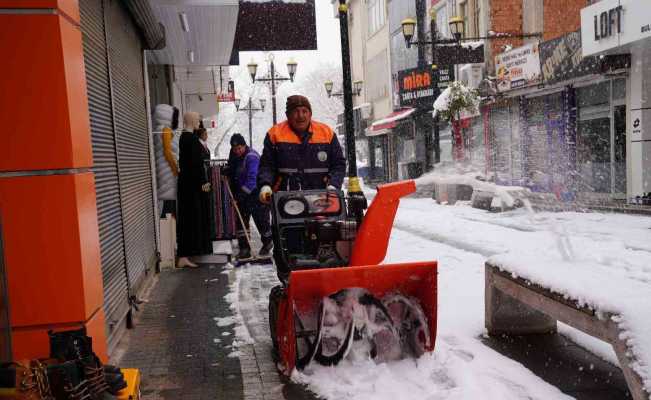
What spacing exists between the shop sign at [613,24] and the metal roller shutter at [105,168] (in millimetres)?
12281

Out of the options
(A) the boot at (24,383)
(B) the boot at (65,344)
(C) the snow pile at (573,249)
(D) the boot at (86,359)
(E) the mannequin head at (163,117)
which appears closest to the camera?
(A) the boot at (24,383)

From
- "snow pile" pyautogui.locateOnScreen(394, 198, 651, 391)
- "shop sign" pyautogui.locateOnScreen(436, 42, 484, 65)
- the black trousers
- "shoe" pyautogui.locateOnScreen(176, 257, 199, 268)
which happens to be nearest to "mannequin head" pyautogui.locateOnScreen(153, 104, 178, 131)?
the black trousers

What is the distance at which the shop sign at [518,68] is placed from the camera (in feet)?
61.4

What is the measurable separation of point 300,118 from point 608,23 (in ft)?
40.3

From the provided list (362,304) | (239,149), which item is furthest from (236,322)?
(239,149)

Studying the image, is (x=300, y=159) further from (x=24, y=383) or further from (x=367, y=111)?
(x=367, y=111)

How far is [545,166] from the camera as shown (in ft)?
69.4

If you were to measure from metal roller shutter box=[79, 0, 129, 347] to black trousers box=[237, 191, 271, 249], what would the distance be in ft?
12.8

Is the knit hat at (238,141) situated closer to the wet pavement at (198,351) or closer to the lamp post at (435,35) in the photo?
the wet pavement at (198,351)

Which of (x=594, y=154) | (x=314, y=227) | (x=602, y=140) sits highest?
(x=602, y=140)

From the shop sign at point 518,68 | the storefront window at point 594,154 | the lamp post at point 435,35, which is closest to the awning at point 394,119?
the lamp post at point 435,35

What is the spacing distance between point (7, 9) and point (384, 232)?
2.57 meters

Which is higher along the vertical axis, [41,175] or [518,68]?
[518,68]

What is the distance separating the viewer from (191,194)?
839 cm
